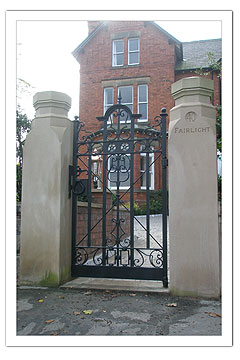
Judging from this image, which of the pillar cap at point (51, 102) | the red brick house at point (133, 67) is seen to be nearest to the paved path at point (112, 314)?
the pillar cap at point (51, 102)

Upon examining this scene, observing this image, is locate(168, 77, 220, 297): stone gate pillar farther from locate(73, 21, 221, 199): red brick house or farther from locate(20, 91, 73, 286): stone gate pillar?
locate(73, 21, 221, 199): red brick house

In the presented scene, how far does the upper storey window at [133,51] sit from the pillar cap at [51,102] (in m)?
13.5

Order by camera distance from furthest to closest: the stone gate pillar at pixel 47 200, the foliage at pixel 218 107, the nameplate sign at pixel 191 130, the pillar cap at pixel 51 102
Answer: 1. the foliage at pixel 218 107
2. the pillar cap at pixel 51 102
3. the stone gate pillar at pixel 47 200
4. the nameplate sign at pixel 191 130

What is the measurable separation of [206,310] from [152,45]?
15.8 m

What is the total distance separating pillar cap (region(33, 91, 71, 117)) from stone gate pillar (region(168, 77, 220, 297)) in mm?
1767

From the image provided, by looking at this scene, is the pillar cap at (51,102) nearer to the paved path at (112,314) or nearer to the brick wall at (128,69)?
the paved path at (112,314)

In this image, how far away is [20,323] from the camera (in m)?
3.18

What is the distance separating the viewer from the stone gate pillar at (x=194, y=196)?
3.93 metres

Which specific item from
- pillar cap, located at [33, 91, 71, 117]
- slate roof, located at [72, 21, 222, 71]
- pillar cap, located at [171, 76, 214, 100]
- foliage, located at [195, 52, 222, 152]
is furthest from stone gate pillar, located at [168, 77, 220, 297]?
slate roof, located at [72, 21, 222, 71]

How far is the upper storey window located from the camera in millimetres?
17047

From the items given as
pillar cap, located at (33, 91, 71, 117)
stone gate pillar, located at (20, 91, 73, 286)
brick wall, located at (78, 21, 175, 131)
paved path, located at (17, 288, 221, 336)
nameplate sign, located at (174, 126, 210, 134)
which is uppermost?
brick wall, located at (78, 21, 175, 131)
